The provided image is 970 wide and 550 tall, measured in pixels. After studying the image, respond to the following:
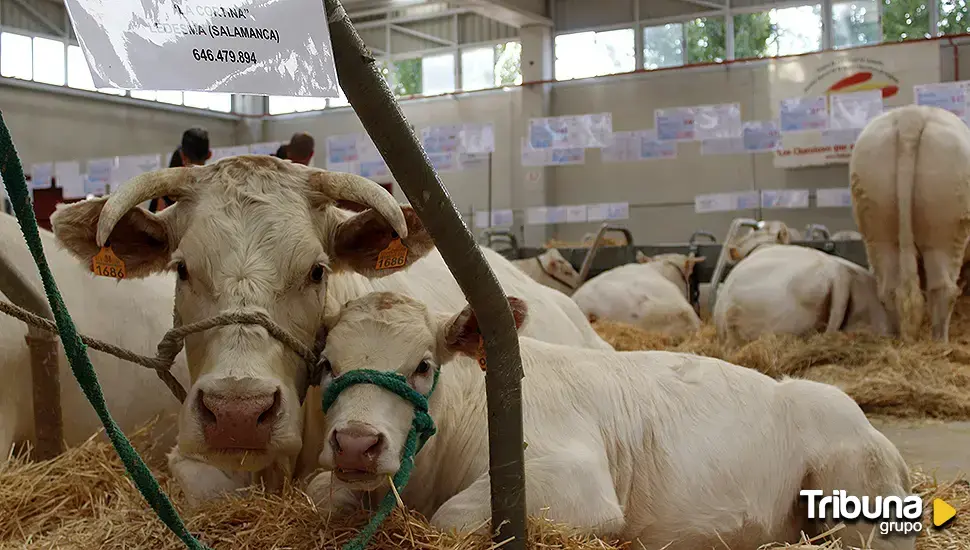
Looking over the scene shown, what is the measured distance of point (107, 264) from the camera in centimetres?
233

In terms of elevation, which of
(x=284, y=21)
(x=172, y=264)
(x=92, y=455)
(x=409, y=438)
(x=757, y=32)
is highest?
(x=757, y=32)

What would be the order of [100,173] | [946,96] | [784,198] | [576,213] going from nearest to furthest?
1. [946,96]
2. [576,213]
3. [100,173]
4. [784,198]

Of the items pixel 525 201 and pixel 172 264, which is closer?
pixel 172 264

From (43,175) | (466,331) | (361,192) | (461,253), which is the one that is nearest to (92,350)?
(361,192)

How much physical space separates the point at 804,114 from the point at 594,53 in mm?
8673

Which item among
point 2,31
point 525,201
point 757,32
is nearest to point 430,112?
point 525,201

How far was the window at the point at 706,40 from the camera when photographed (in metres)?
17.8

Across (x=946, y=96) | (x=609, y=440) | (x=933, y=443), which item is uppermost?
(x=946, y=96)

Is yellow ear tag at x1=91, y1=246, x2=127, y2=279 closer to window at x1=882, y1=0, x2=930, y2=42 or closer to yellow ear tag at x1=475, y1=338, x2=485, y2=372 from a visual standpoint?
yellow ear tag at x1=475, y1=338, x2=485, y2=372

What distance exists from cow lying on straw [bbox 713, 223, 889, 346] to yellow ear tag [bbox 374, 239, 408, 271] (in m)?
4.82

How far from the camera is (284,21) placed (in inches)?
59.0

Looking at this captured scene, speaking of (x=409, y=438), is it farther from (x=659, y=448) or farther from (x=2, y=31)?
(x=2, y=31)

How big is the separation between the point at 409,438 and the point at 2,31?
18.1 metres

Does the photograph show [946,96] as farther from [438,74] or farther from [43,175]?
[438,74]
